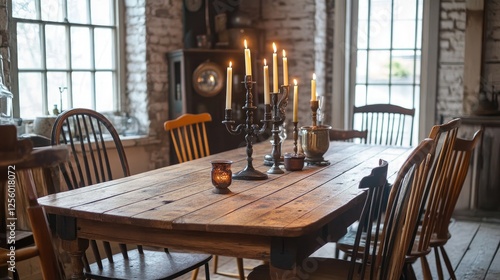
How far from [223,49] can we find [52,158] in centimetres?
416

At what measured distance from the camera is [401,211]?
6.83ft

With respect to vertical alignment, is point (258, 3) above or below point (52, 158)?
above

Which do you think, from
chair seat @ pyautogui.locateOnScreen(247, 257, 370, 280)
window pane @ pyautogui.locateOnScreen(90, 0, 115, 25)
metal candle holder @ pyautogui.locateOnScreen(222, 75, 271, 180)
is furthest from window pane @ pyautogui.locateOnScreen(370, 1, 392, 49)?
chair seat @ pyautogui.locateOnScreen(247, 257, 370, 280)

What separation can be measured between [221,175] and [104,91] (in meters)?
2.84

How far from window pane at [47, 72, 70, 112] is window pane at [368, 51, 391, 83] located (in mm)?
2793

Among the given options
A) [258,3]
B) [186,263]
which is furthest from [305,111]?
[186,263]

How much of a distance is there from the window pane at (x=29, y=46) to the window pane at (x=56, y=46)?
81 millimetres

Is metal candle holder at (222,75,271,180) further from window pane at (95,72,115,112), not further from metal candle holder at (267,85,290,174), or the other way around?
window pane at (95,72,115,112)

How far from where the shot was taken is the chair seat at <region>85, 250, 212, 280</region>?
2598 mm

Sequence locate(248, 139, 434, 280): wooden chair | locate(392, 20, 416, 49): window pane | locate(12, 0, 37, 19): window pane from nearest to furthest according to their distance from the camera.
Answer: locate(248, 139, 434, 280): wooden chair < locate(12, 0, 37, 19): window pane < locate(392, 20, 416, 49): window pane

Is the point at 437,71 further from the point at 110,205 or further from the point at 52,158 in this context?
the point at 52,158

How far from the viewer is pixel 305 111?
5.93 metres

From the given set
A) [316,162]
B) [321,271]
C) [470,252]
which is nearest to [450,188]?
[316,162]

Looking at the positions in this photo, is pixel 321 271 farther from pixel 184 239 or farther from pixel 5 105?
pixel 5 105
